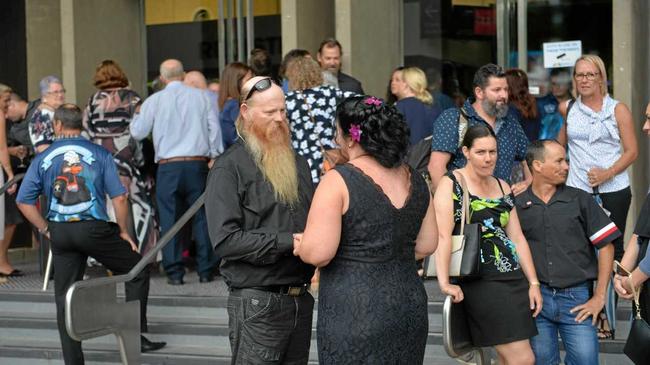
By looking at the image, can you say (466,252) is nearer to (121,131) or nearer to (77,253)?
(77,253)

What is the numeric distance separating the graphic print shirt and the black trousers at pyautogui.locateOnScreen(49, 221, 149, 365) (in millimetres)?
75

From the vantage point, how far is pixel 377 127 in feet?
16.5

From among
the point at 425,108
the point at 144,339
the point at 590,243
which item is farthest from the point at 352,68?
the point at 590,243

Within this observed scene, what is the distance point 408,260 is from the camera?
5.13m

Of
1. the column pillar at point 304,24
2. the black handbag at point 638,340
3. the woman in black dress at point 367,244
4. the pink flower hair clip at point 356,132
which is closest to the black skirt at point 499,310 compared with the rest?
the black handbag at point 638,340

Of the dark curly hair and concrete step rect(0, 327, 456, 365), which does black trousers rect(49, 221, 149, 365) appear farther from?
the dark curly hair

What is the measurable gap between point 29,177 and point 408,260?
413 cm

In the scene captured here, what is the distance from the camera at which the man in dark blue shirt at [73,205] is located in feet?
27.2

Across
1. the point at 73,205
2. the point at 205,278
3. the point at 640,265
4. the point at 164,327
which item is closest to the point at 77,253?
the point at 73,205

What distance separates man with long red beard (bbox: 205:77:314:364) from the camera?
17.6 ft

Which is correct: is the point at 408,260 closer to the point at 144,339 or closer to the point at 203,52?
the point at 144,339

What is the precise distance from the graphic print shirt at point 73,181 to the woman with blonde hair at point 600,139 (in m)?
3.31

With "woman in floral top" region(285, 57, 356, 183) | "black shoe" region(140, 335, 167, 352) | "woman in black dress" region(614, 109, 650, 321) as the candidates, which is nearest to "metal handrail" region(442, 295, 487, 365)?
"woman in black dress" region(614, 109, 650, 321)

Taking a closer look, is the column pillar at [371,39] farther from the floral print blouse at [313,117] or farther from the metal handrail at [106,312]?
the metal handrail at [106,312]
